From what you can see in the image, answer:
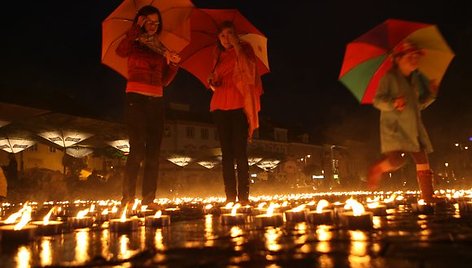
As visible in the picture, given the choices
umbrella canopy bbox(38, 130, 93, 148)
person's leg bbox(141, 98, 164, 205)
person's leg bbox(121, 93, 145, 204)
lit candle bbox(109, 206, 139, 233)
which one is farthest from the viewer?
umbrella canopy bbox(38, 130, 93, 148)

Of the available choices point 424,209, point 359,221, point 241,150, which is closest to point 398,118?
point 424,209

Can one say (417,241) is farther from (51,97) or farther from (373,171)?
(51,97)

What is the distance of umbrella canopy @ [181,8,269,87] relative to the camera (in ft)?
21.8

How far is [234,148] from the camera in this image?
6.34 meters

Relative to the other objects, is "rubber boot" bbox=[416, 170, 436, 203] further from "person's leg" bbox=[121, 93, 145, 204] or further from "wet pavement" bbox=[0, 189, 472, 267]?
"person's leg" bbox=[121, 93, 145, 204]

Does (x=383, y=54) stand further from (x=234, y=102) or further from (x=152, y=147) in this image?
(x=152, y=147)

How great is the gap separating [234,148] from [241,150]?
5.1 inches

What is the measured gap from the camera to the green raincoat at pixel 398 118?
5.18 metres

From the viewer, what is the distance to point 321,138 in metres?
66.3

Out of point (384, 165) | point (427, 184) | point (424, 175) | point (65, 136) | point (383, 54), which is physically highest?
point (65, 136)

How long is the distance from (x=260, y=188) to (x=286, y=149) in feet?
111

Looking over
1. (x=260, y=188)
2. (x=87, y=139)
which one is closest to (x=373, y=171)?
(x=87, y=139)

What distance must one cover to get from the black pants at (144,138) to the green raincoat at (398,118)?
10.0 ft

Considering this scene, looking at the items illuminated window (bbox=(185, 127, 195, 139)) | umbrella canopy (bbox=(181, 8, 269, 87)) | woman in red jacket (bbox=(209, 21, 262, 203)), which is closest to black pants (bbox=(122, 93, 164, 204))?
woman in red jacket (bbox=(209, 21, 262, 203))
